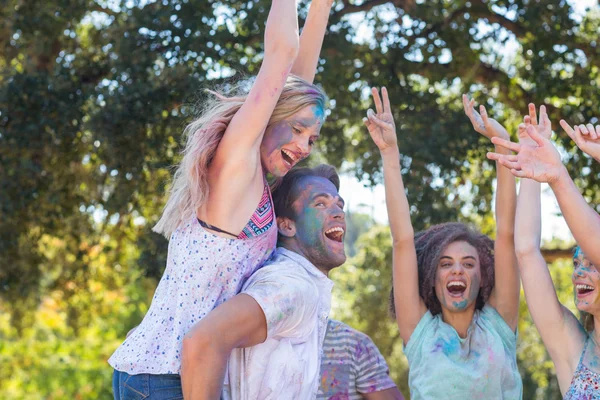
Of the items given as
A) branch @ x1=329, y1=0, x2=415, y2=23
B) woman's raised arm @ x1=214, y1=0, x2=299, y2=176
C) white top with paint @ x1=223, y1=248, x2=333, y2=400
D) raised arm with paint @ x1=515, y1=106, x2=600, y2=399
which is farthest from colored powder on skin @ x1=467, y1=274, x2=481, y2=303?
branch @ x1=329, y1=0, x2=415, y2=23

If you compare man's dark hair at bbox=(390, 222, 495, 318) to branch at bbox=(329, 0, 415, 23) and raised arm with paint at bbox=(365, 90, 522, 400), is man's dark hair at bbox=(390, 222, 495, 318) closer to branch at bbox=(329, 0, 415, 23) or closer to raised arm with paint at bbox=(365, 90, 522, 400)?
raised arm with paint at bbox=(365, 90, 522, 400)

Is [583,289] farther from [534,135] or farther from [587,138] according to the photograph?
[534,135]

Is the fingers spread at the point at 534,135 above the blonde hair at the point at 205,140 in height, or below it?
above

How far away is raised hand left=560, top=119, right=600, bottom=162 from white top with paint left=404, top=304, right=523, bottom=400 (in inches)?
34.3

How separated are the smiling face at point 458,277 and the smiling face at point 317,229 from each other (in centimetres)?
59

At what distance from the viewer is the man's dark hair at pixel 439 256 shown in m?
3.69

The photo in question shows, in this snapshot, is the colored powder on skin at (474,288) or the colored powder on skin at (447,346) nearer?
the colored powder on skin at (447,346)

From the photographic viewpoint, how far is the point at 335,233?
10.7 feet

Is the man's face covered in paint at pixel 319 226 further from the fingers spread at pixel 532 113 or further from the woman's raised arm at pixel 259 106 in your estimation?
the fingers spread at pixel 532 113

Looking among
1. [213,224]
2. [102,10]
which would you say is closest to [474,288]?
[213,224]

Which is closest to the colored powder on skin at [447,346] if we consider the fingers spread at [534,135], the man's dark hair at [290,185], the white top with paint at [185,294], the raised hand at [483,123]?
the man's dark hair at [290,185]

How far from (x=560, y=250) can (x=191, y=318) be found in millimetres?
4987

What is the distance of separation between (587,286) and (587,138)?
1.86 ft

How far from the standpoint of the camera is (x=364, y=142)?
6.23m
